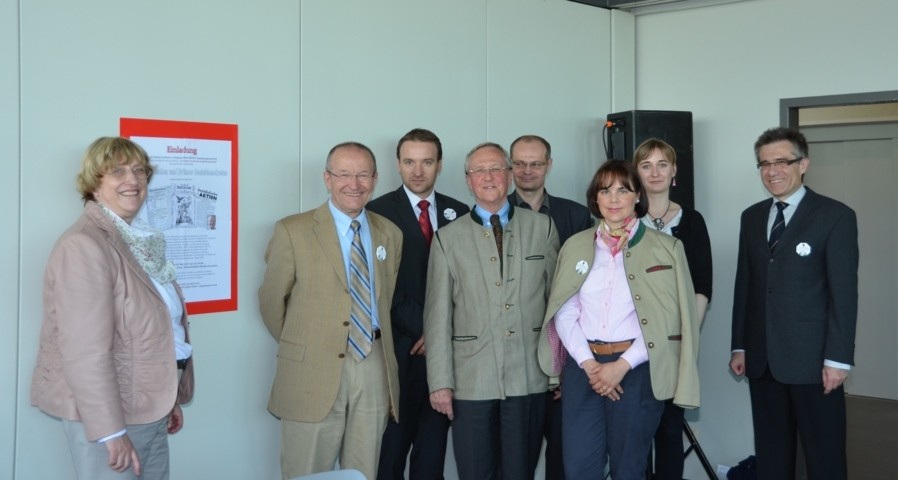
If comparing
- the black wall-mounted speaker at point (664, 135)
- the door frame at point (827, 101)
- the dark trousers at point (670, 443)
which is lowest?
the dark trousers at point (670, 443)

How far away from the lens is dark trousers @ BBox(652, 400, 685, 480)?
4320 millimetres

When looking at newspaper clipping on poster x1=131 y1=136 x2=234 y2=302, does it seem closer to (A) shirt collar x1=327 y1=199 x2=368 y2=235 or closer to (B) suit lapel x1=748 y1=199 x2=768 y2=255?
(A) shirt collar x1=327 y1=199 x2=368 y2=235

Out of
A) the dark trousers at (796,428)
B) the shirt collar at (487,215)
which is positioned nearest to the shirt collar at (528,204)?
the shirt collar at (487,215)

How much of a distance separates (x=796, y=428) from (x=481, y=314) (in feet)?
5.64

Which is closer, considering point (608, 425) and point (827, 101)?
point (608, 425)

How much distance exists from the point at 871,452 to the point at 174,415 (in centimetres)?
501

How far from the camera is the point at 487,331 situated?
3547mm

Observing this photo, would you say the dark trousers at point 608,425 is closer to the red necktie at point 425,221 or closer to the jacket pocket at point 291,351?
the red necktie at point 425,221

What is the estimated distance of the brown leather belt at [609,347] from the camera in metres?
3.38

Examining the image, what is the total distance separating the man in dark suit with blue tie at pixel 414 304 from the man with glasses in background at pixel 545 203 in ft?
1.26

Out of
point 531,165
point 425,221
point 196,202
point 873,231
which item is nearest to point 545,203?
point 531,165

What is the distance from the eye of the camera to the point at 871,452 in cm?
609

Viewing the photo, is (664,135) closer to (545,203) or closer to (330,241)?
(545,203)

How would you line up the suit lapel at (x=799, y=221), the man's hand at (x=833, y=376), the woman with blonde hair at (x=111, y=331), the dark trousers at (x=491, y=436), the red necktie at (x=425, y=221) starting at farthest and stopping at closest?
the red necktie at (x=425, y=221)
the suit lapel at (x=799, y=221)
the man's hand at (x=833, y=376)
the dark trousers at (x=491, y=436)
the woman with blonde hair at (x=111, y=331)
